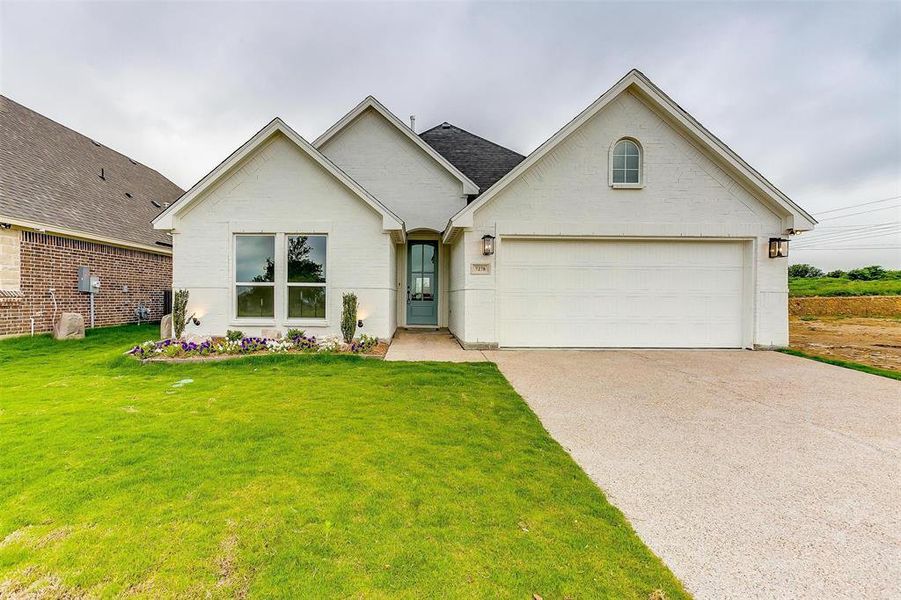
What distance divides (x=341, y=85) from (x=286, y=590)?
1888 centimetres

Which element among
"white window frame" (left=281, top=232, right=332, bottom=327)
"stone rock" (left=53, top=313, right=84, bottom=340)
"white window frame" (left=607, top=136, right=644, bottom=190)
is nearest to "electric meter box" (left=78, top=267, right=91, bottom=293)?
"stone rock" (left=53, top=313, right=84, bottom=340)

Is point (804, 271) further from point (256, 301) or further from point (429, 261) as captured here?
point (256, 301)

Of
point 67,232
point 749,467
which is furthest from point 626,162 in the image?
point 67,232

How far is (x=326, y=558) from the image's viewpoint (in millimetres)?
1960

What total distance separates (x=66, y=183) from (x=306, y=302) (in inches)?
400

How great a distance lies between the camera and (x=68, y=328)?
31.2ft

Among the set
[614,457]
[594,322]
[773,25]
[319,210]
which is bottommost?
[614,457]

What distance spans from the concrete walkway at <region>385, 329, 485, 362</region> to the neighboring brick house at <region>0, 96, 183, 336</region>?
9.23 m

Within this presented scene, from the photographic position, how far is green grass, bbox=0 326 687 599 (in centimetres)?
183

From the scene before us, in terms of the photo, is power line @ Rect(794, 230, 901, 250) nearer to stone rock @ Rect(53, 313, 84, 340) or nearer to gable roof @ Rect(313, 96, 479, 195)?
gable roof @ Rect(313, 96, 479, 195)

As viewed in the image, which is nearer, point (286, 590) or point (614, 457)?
point (286, 590)

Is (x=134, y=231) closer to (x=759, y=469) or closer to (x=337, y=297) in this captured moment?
(x=337, y=297)

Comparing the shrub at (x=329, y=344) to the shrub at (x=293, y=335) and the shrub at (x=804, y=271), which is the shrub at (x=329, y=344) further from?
the shrub at (x=804, y=271)

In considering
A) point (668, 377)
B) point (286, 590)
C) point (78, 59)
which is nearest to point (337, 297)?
point (668, 377)
